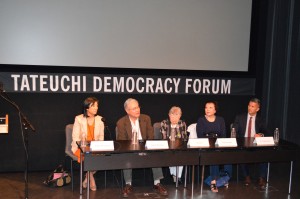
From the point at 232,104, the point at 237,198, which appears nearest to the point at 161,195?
the point at 237,198

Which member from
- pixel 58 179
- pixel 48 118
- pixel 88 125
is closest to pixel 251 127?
pixel 88 125

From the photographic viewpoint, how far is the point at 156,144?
13.3ft

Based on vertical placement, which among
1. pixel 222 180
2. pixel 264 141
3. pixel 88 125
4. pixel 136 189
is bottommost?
pixel 136 189

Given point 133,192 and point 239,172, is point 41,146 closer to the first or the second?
point 133,192

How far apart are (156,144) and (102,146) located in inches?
23.4

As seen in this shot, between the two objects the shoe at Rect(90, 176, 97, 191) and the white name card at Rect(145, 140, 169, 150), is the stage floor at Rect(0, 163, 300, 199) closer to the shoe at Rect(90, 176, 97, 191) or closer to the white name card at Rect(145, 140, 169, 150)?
the shoe at Rect(90, 176, 97, 191)

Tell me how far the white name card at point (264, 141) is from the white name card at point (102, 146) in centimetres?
172

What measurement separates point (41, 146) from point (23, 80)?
38.4 inches

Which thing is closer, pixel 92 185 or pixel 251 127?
pixel 92 185

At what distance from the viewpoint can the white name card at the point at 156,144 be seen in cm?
401

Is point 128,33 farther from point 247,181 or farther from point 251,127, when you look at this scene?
point 247,181

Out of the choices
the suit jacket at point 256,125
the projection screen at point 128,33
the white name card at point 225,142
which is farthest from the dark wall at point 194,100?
the white name card at point 225,142

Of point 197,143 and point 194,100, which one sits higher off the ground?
point 194,100

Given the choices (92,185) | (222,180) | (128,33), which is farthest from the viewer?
(128,33)
